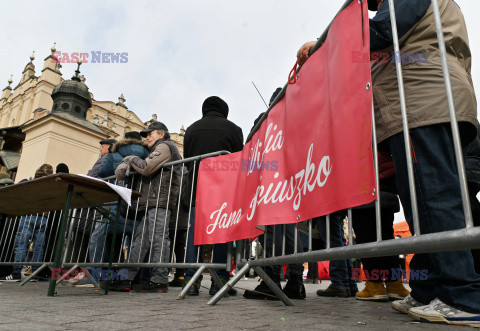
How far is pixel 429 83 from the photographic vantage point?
1994 millimetres

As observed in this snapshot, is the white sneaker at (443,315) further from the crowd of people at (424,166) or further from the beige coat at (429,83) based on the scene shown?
the beige coat at (429,83)

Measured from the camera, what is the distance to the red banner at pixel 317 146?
172 cm

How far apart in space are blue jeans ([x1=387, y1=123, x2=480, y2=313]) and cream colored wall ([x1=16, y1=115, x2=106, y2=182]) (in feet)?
54.1

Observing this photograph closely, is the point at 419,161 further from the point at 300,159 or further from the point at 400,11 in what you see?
the point at 400,11

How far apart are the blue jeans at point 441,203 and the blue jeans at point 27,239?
584cm

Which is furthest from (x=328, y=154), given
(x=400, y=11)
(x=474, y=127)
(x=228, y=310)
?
(x=228, y=310)

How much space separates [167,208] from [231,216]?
1.30 m

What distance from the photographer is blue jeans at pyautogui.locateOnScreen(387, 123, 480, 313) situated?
1.75m

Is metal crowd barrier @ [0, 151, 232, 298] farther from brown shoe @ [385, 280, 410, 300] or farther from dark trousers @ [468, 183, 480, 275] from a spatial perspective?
dark trousers @ [468, 183, 480, 275]

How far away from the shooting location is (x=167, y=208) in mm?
4375

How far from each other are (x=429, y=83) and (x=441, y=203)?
676 mm

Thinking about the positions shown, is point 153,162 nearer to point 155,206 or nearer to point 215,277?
point 155,206
